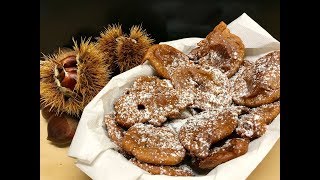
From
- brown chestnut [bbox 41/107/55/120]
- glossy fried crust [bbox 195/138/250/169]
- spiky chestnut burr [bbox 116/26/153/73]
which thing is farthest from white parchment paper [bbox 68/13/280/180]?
brown chestnut [bbox 41/107/55/120]

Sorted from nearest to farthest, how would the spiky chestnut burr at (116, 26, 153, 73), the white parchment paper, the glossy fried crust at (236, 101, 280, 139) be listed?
the white parchment paper → the glossy fried crust at (236, 101, 280, 139) → the spiky chestnut burr at (116, 26, 153, 73)

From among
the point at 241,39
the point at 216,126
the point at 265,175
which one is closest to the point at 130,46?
the point at 241,39

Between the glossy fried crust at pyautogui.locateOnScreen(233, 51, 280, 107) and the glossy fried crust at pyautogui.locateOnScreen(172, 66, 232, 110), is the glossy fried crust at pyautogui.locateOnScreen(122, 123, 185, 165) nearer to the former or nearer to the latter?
the glossy fried crust at pyautogui.locateOnScreen(172, 66, 232, 110)

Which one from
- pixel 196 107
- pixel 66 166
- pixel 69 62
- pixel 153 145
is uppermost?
pixel 69 62

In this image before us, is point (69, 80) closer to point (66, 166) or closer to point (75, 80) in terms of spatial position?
point (75, 80)

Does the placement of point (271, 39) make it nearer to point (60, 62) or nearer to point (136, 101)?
point (136, 101)

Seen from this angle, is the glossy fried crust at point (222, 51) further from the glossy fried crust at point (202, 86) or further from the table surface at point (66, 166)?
the table surface at point (66, 166)

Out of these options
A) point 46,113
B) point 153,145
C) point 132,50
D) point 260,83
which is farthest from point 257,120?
point 46,113
